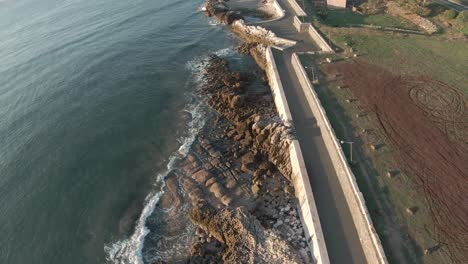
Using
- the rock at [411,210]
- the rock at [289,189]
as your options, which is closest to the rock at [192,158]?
the rock at [289,189]

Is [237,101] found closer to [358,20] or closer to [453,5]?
[358,20]

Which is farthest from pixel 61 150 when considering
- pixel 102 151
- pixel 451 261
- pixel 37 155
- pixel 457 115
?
pixel 457 115

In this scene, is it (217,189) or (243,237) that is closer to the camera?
(243,237)

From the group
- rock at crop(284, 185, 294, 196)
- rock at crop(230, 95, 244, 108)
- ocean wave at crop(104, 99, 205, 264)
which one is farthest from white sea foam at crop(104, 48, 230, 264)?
rock at crop(284, 185, 294, 196)

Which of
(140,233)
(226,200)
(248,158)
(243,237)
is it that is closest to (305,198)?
(243,237)

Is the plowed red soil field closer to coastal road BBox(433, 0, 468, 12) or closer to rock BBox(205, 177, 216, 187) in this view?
rock BBox(205, 177, 216, 187)

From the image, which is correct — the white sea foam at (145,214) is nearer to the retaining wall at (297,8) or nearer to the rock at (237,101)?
the rock at (237,101)

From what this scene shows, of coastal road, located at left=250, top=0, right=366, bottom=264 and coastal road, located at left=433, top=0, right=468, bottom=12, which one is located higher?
coastal road, located at left=433, top=0, right=468, bottom=12
